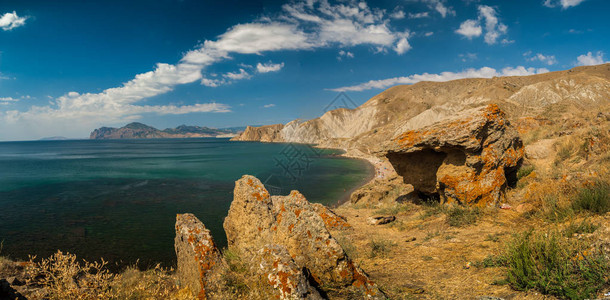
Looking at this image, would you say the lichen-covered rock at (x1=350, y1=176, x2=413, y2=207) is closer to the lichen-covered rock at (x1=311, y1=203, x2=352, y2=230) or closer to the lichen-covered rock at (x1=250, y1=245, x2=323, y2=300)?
the lichen-covered rock at (x1=311, y1=203, x2=352, y2=230)

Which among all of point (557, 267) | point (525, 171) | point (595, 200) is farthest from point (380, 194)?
point (557, 267)

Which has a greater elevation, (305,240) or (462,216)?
(305,240)

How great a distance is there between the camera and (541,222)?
573 centimetres

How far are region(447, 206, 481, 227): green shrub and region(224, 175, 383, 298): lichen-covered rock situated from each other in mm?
4978

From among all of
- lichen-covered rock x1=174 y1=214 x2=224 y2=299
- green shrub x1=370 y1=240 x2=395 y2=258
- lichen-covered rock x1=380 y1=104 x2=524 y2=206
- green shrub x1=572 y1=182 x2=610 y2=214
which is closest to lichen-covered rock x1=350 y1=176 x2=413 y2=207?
lichen-covered rock x1=380 y1=104 x2=524 y2=206

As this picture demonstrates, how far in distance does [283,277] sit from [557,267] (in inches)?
136

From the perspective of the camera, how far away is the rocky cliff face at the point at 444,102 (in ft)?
180

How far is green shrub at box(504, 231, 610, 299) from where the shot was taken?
3.07 meters

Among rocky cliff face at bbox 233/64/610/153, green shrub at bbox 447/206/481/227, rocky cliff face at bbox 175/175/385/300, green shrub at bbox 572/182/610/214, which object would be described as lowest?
green shrub at bbox 447/206/481/227

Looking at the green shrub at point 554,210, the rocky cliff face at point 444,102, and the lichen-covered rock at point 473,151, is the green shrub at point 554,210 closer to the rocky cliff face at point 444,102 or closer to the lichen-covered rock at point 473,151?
the lichen-covered rock at point 473,151

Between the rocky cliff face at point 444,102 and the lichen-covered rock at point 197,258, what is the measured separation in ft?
96.2

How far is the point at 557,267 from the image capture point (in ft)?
11.4

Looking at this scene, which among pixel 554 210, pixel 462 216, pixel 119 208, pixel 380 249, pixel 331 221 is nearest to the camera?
pixel 554 210

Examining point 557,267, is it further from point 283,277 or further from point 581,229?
point 283,277
